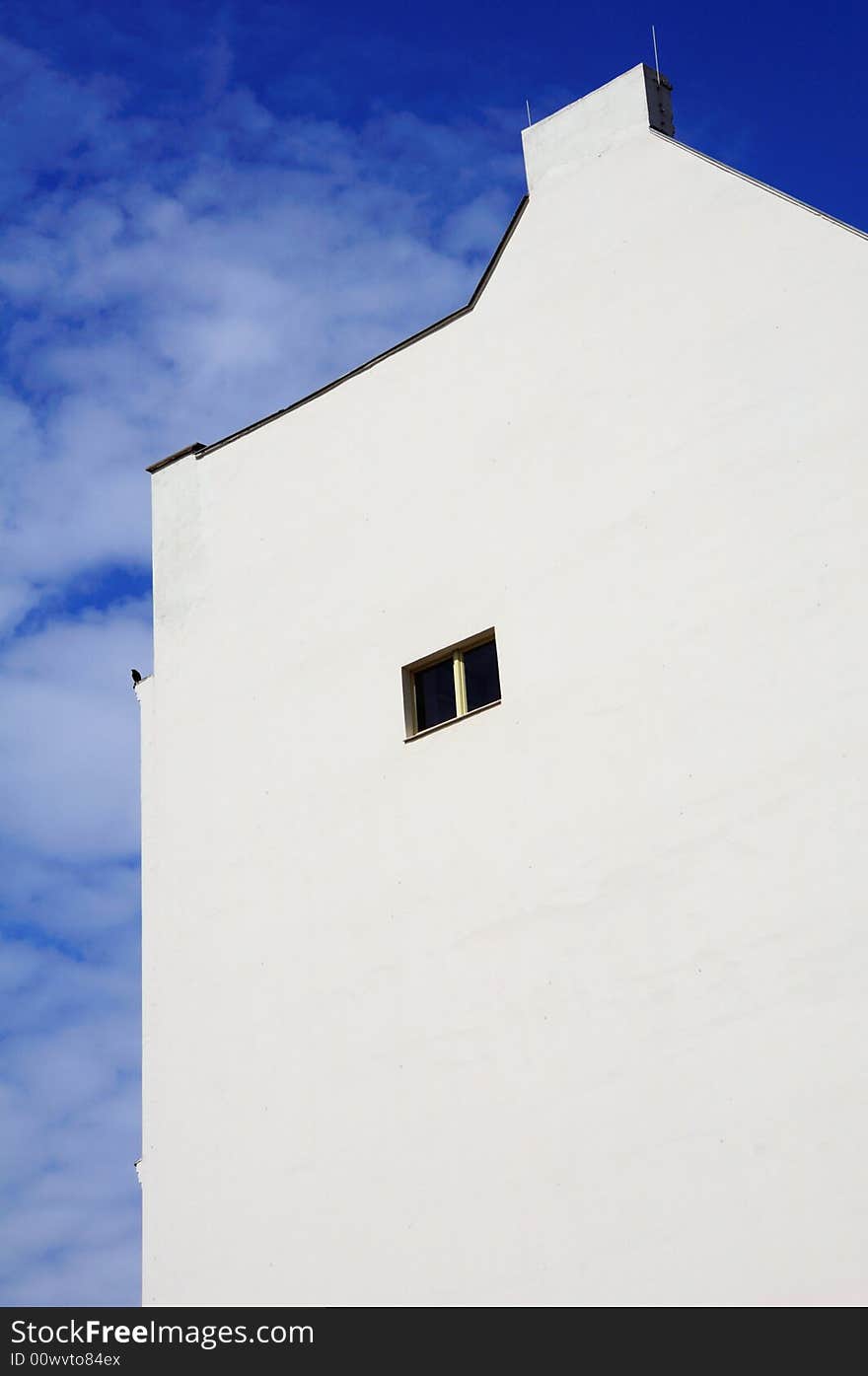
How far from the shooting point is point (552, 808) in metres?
17.2

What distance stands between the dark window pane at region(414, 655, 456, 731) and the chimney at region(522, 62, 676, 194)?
556 cm

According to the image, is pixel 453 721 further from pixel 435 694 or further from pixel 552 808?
pixel 552 808

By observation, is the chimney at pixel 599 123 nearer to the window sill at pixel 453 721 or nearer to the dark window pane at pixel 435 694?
the dark window pane at pixel 435 694

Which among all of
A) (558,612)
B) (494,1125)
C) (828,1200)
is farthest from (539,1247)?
(558,612)

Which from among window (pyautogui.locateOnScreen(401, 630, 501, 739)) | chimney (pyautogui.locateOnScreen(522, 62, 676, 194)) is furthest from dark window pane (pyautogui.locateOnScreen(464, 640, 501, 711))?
chimney (pyautogui.locateOnScreen(522, 62, 676, 194))

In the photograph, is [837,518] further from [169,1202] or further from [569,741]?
[169,1202]

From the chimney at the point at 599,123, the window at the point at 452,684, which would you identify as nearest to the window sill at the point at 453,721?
the window at the point at 452,684

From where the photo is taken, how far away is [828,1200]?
46.4ft

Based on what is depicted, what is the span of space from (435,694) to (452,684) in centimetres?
26

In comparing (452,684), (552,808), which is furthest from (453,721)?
(552,808)

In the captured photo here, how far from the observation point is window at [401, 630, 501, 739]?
1834 cm

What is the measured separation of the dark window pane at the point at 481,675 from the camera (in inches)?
719

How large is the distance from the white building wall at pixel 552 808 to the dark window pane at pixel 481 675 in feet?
0.95
